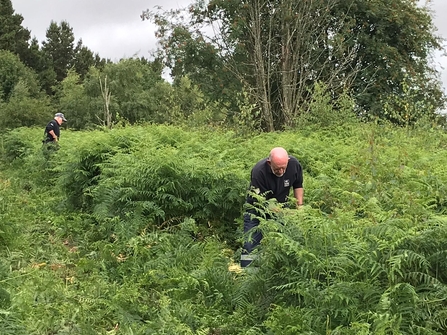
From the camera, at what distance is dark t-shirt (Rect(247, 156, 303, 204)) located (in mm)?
6012

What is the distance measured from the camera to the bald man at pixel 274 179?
5.80 meters

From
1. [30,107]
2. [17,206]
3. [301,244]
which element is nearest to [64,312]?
[301,244]

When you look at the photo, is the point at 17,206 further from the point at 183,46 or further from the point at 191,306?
the point at 183,46

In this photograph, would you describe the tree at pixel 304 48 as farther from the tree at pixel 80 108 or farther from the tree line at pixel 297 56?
the tree at pixel 80 108

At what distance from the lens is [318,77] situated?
19141 mm

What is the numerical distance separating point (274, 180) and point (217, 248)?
4.06 ft

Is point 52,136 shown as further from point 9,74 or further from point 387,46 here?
point 9,74

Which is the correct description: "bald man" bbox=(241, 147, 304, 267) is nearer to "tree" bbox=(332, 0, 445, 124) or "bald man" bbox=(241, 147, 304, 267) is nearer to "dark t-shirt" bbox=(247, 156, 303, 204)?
"dark t-shirt" bbox=(247, 156, 303, 204)

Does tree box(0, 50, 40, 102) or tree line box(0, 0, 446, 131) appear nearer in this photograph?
tree line box(0, 0, 446, 131)

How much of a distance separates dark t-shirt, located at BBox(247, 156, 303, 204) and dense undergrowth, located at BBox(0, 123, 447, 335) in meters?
0.57

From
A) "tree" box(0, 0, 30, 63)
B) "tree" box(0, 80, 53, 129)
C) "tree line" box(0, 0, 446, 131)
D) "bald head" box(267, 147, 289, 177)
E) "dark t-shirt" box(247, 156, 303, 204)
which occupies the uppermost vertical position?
"tree" box(0, 0, 30, 63)

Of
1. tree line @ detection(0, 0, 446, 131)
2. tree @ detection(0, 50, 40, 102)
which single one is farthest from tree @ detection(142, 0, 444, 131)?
tree @ detection(0, 50, 40, 102)

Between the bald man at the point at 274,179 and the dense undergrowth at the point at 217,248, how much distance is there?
492 millimetres

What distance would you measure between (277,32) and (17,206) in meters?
13.4
